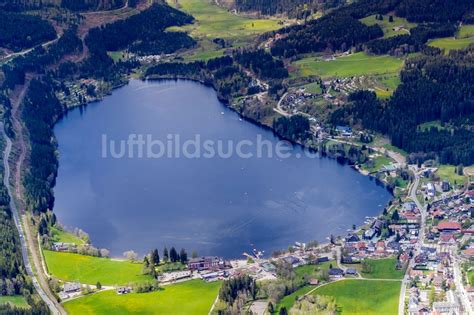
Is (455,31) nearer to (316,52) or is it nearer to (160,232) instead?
(316,52)

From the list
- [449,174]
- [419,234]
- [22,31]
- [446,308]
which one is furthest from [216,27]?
[446,308]

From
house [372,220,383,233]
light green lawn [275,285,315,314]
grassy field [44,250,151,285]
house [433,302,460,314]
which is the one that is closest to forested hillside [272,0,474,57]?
house [372,220,383,233]

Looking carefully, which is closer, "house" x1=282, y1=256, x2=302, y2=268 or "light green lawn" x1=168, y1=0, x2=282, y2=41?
"house" x1=282, y1=256, x2=302, y2=268

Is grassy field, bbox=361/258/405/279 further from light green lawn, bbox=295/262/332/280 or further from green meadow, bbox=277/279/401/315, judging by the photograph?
light green lawn, bbox=295/262/332/280

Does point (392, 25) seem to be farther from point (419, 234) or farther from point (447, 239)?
point (447, 239)

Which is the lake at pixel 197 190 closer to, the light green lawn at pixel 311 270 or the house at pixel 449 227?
the light green lawn at pixel 311 270
